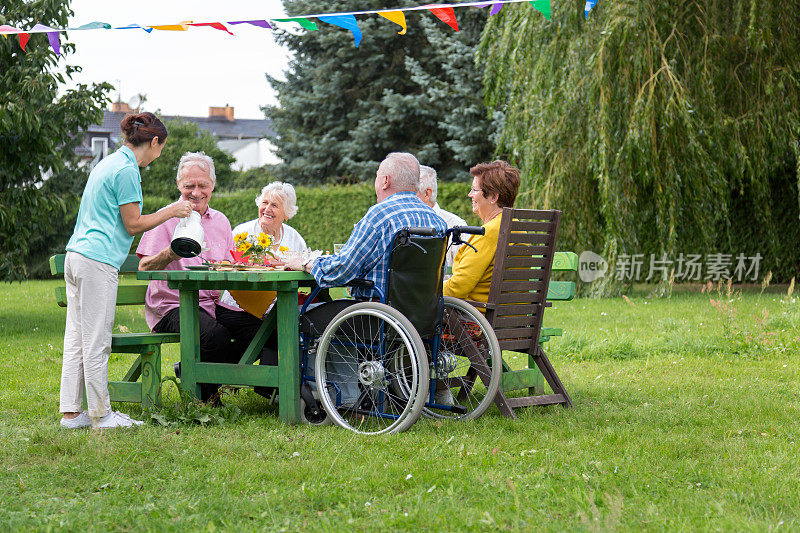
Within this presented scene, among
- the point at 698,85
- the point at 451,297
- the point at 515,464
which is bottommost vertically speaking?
the point at 515,464

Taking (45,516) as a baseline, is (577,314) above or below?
below

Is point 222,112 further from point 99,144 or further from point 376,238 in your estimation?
point 376,238

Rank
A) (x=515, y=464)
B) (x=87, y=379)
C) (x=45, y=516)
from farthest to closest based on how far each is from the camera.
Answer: (x=87, y=379) → (x=515, y=464) → (x=45, y=516)

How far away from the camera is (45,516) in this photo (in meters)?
3.07

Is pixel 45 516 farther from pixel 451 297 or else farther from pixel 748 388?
pixel 748 388

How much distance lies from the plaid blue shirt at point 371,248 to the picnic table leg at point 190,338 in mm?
775

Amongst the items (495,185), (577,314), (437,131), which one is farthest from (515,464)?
(437,131)

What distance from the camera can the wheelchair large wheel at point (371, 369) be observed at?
→ 4.31 meters

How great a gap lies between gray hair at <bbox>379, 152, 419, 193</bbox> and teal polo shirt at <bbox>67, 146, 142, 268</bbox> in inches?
50.3

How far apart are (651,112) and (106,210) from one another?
7.89 metres

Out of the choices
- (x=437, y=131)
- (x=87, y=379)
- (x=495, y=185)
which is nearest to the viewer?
(x=87, y=379)

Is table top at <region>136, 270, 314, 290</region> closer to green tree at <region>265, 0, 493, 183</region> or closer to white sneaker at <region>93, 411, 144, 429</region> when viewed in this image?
white sneaker at <region>93, 411, 144, 429</region>

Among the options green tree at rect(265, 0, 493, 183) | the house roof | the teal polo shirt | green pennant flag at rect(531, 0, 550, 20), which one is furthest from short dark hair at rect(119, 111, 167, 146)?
the house roof

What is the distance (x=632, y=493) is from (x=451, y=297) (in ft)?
5.76
